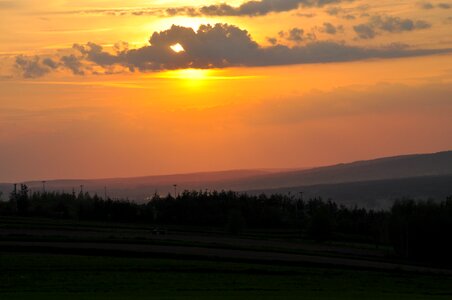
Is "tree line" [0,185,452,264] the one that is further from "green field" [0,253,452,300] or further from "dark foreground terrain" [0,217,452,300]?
"green field" [0,253,452,300]

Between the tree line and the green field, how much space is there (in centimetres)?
2919

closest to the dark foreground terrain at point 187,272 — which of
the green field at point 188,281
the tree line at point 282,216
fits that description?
the green field at point 188,281

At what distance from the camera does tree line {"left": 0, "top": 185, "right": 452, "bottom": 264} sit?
85.4 m

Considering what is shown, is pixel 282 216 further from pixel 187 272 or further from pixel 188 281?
pixel 188 281

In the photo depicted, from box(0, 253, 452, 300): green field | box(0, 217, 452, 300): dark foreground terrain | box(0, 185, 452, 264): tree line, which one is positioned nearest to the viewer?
box(0, 253, 452, 300): green field

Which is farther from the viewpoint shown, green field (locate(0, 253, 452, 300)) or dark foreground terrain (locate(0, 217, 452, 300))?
dark foreground terrain (locate(0, 217, 452, 300))

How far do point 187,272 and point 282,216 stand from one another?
7619cm

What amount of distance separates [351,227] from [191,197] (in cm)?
2680

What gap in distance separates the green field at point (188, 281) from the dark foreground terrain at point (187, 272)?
0.04m

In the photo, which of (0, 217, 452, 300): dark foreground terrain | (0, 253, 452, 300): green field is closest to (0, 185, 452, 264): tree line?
(0, 217, 452, 300): dark foreground terrain

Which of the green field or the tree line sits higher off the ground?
the tree line

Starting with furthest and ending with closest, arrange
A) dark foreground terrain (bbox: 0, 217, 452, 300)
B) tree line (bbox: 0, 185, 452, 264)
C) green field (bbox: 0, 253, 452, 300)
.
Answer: tree line (bbox: 0, 185, 452, 264)
dark foreground terrain (bbox: 0, 217, 452, 300)
green field (bbox: 0, 253, 452, 300)

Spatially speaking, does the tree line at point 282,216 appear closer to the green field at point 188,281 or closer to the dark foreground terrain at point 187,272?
the dark foreground terrain at point 187,272

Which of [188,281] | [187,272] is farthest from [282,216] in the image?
[188,281]
